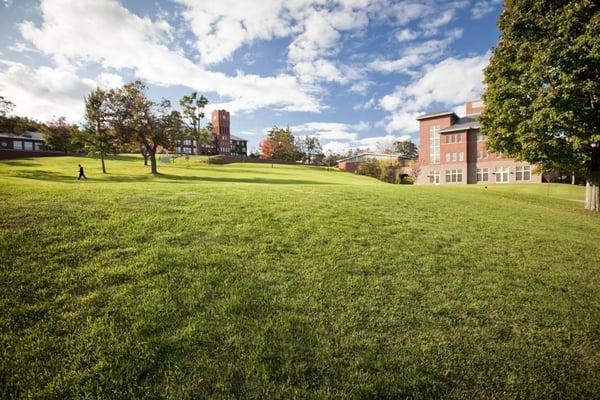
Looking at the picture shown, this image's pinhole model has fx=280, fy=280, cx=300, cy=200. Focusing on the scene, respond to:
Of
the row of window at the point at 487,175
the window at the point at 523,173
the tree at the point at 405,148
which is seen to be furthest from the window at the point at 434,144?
the tree at the point at 405,148

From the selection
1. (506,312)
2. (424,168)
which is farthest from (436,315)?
(424,168)

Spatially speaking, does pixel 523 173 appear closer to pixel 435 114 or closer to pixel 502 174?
pixel 502 174

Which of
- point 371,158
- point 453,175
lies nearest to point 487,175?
point 453,175

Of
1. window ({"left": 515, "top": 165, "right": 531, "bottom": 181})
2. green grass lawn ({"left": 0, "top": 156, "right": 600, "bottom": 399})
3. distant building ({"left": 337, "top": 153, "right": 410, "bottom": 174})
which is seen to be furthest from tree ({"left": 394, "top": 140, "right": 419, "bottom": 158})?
green grass lawn ({"left": 0, "top": 156, "right": 600, "bottom": 399})

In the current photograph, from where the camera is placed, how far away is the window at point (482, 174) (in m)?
57.8

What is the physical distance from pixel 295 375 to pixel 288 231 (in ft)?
17.5

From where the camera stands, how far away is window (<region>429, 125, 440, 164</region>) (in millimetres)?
65000

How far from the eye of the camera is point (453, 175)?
61.8 m

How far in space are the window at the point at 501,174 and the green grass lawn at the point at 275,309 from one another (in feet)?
182

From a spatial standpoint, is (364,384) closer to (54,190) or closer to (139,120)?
(54,190)

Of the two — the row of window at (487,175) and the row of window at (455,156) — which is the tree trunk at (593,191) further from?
the row of window at (455,156)

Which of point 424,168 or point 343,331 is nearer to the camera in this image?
point 343,331

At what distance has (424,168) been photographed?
2655 inches

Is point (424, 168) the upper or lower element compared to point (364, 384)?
upper
